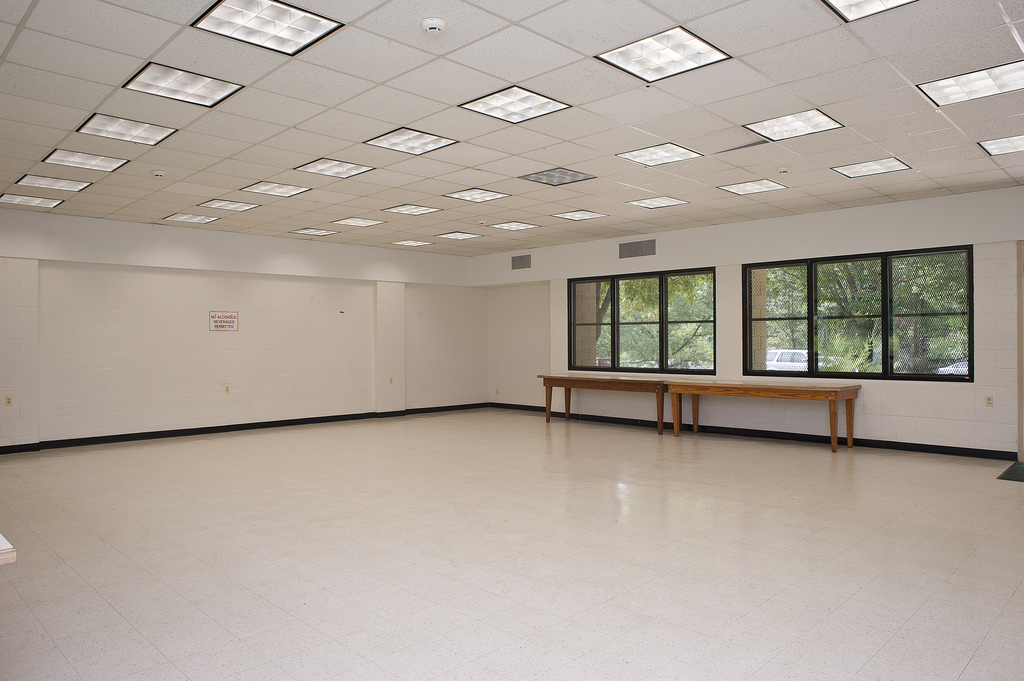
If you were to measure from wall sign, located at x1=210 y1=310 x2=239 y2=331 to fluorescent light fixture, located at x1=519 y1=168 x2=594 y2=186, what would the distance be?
5376 mm

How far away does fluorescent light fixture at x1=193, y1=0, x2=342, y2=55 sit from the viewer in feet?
10.6

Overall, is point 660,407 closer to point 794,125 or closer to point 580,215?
point 580,215

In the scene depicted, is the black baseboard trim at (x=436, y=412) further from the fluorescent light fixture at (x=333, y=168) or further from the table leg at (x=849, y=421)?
the fluorescent light fixture at (x=333, y=168)

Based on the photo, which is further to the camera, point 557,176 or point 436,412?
point 436,412

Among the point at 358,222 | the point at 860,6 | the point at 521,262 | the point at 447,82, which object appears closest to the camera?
the point at 860,6

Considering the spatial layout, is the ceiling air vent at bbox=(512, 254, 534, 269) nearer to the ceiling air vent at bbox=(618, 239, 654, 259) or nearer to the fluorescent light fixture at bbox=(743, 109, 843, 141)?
the ceiling air vent at bbox=(618, 239, 654, 259)

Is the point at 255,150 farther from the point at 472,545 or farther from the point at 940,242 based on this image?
the point at 940,242

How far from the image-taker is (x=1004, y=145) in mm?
5520

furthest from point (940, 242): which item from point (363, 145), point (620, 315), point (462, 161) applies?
point (363, 145)

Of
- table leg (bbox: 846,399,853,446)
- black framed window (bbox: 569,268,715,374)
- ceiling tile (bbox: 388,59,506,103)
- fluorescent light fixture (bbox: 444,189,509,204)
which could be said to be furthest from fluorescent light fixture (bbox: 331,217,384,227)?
table leg (bbox: 846,399,853,446)

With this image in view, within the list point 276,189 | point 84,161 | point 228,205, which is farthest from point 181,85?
point 228,205

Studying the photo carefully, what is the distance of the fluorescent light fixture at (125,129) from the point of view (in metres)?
4.80

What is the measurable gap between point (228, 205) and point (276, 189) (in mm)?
1056

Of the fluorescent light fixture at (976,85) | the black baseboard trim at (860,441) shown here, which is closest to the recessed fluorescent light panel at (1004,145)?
the fluorescent light fixture at (976,85)
